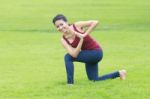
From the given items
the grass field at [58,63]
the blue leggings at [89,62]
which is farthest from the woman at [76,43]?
the grass field at [58,63]

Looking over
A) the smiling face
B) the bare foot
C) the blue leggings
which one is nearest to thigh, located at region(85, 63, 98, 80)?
the blue leggings

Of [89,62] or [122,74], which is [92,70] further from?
[122,74]

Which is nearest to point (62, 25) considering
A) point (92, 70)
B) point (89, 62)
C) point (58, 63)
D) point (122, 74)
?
point (89, 62)

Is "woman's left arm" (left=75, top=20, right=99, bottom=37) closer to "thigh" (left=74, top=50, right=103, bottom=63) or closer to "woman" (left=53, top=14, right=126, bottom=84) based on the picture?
"woman" (left=53, top=14, right=126, bottom=84)

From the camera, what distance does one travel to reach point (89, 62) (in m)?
10.9

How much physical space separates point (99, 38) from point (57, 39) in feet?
5.38

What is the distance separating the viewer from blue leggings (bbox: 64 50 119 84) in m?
10.5

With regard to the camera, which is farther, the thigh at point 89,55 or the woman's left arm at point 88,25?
the thigh at point 89,55

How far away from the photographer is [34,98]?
31.0 feet

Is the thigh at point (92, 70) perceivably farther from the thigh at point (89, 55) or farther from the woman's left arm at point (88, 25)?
the woman's left arm at point (88, 25)

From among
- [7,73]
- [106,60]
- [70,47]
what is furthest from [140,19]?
[70,47]

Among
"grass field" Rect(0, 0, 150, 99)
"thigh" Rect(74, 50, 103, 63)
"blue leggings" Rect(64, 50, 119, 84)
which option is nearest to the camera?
"grass field" Rect(0, 0, 150, 99)

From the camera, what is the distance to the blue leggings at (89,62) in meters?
10.5

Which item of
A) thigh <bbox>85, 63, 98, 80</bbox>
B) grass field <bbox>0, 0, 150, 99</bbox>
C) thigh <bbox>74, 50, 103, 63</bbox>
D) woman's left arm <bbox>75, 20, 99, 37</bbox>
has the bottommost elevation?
grass field <bbox>0, 0, 150, 99</bbox>
